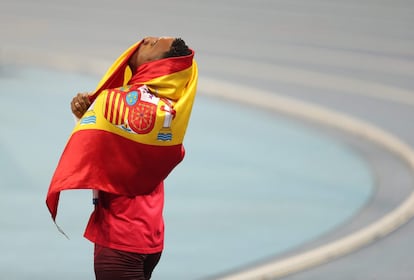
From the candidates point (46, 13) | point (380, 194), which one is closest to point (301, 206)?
point (380, 194)

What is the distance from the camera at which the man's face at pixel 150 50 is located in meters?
3.84

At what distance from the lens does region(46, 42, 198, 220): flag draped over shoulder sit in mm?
3721

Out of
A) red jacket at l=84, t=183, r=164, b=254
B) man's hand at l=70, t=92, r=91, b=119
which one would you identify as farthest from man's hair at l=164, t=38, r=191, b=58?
red jacket at l=84, t=183, r=164, b=254

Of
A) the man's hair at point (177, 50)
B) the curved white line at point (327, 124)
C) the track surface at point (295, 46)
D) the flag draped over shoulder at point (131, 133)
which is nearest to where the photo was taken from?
the flag draped over shoulder at point (131, 133)

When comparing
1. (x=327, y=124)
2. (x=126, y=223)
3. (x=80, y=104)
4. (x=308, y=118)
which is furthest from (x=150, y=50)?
(x=308, y=118)

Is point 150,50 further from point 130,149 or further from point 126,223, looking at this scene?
point 126,223

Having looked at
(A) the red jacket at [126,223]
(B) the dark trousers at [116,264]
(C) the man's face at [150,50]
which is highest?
(C) the man's face at [150,50]

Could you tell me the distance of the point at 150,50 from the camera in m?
3.86

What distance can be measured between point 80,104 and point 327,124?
5.61 meters

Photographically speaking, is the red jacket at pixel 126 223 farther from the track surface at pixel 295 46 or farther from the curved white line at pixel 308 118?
the track surface at pixel 295 46

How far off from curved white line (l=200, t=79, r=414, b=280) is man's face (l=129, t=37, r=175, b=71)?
2.17 m

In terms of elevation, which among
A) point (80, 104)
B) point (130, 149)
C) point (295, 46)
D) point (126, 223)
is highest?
point (295, 46)

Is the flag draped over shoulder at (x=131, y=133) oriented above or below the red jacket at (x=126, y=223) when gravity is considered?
above

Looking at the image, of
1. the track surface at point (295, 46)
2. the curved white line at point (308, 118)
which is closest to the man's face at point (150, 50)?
the curved white line at point (308, 118)
